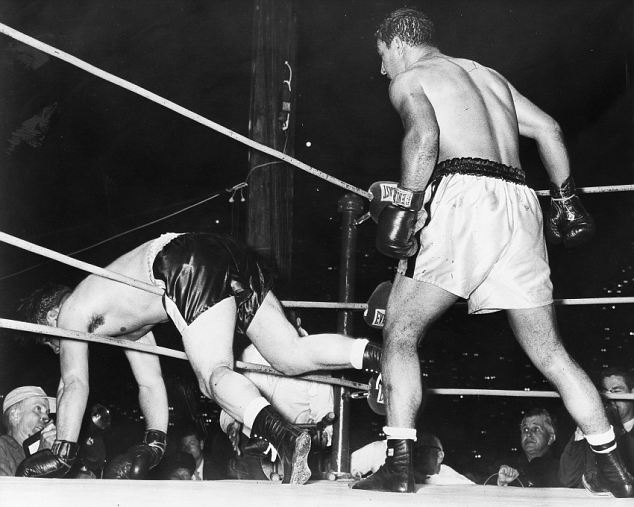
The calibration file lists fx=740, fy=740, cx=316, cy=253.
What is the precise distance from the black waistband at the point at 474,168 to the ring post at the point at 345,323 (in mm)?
578

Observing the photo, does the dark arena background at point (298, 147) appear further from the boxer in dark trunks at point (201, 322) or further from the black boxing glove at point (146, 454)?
the boxer in dark trunks at point (201, 322)

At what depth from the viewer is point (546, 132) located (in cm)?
187

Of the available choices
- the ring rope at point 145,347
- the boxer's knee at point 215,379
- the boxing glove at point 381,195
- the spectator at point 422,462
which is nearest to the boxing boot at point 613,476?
the ring rope at point 145,347

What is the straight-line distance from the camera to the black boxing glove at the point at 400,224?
161cm

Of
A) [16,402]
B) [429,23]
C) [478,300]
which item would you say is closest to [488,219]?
[478,300]

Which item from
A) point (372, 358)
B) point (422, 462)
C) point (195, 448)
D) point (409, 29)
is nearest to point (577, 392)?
point (372, 358)

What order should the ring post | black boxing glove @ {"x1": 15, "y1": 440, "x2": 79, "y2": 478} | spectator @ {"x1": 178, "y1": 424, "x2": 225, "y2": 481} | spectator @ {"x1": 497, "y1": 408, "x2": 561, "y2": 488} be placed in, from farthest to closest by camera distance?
spectator @ {"x1": 178, "y1": 424, "x2": 225, "y2": 481} → spectator @ {"x1": 497, "y1": 408, "x2": 561, "y2": 488} → the ring post → black boxing glove @ {"x1": 15, "y1": 440, "x2": 79, "y2": 478}

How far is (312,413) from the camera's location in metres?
2.43

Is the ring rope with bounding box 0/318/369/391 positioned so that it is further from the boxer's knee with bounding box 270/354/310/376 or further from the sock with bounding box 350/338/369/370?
the sock with bounding box 350/338/369/370

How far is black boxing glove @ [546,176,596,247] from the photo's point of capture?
74.0 inches

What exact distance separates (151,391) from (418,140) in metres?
1.22

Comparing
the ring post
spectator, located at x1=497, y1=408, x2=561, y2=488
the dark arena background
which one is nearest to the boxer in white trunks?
the ring post

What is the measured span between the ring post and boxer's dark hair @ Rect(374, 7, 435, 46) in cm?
59

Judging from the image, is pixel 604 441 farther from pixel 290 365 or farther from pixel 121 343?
pixel 121 343
